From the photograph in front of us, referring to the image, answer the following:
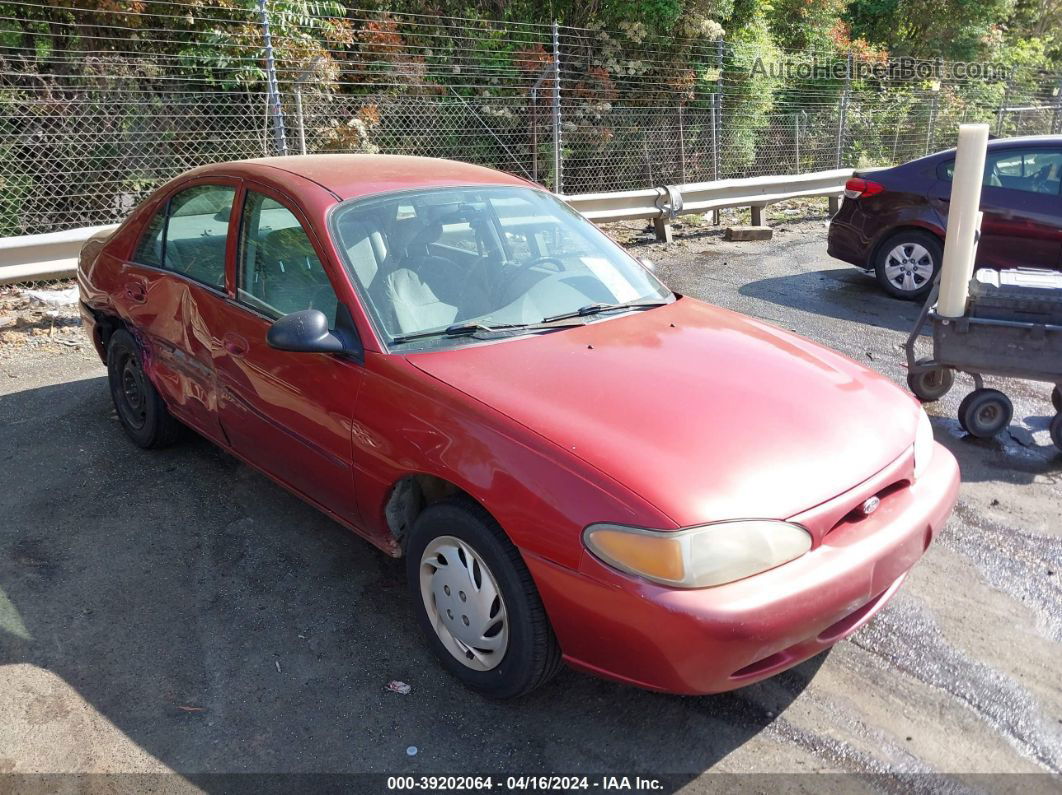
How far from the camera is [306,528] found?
13.4 feet

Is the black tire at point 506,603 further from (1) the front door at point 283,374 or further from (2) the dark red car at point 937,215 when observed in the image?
(2) the dark red car at point 937,215

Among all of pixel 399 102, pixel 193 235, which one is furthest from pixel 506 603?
pixel 399 102

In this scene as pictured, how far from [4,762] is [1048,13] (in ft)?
115

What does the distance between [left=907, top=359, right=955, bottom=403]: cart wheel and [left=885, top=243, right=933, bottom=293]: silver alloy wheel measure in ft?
9.88

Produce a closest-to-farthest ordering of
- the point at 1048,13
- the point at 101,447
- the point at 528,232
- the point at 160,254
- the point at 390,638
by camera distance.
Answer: the point at 390,638 → the point at 528,232 → the point at 160,254 → the point at 101,447 → the point at 1048,13

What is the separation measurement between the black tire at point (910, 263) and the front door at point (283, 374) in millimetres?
6585

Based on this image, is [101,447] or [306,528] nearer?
[306,528]

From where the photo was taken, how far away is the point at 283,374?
345 cm

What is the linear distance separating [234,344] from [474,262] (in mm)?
1099

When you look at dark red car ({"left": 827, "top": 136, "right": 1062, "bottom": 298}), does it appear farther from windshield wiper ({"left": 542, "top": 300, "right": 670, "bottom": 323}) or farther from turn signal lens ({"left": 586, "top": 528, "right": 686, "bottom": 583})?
turn signal lens ({"left": 586, "top": 528, "right": 686, "bottom": 583})

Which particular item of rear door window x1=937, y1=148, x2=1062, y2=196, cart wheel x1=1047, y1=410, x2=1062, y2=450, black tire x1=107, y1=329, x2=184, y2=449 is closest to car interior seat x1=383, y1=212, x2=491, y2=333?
black tire x1=107, y1=329, x2=184, y2=449

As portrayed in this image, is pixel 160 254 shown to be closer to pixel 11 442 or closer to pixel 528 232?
pixel 11 442

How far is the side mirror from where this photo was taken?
121 inches

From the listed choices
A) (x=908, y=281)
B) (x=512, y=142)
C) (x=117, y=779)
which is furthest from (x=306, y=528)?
(x=512, y=142)
